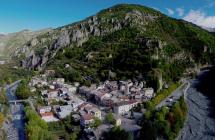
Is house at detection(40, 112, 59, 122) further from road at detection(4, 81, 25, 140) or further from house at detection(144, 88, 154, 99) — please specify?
house at detection(144, 88, 154, 99)

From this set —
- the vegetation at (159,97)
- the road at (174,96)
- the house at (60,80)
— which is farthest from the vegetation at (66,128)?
the house at (60,80)

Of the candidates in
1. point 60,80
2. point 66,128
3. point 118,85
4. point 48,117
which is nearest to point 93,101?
point 118,85

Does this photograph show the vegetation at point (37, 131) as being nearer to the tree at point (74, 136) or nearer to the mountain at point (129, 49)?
the tree at point (74, 136)

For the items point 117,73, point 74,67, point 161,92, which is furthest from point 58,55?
point 161,92

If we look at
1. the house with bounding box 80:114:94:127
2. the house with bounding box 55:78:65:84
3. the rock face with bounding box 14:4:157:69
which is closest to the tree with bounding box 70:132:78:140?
the house with bounding box 80:114:94:127

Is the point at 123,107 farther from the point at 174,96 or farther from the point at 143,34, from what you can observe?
the point at 143,34
